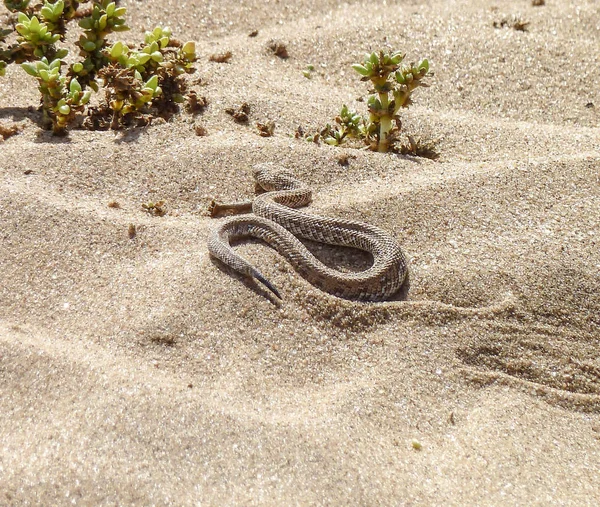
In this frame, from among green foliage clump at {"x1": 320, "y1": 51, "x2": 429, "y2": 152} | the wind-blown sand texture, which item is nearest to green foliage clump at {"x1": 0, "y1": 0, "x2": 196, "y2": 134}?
the wind-blown sand texture

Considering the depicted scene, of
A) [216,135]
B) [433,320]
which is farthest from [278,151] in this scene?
[433,320]

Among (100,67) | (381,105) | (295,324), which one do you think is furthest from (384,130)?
(100,67)

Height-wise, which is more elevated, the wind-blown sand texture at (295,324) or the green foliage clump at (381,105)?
the green foliage clump at (381,105)

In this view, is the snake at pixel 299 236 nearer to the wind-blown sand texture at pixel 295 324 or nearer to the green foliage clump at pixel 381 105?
the wind-blown sand texture at pixel 295 324

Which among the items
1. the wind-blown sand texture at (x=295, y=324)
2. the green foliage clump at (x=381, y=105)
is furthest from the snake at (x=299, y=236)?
the green foliage clump at (x=381, y=105)

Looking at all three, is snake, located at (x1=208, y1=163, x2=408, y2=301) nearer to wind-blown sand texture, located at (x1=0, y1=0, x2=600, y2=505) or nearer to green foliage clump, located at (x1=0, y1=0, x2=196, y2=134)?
wind-blown sand texture, located at (x1=0, y1=0, x2=600, y2=505)

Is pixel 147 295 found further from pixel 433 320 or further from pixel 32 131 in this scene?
pixel 32 131
